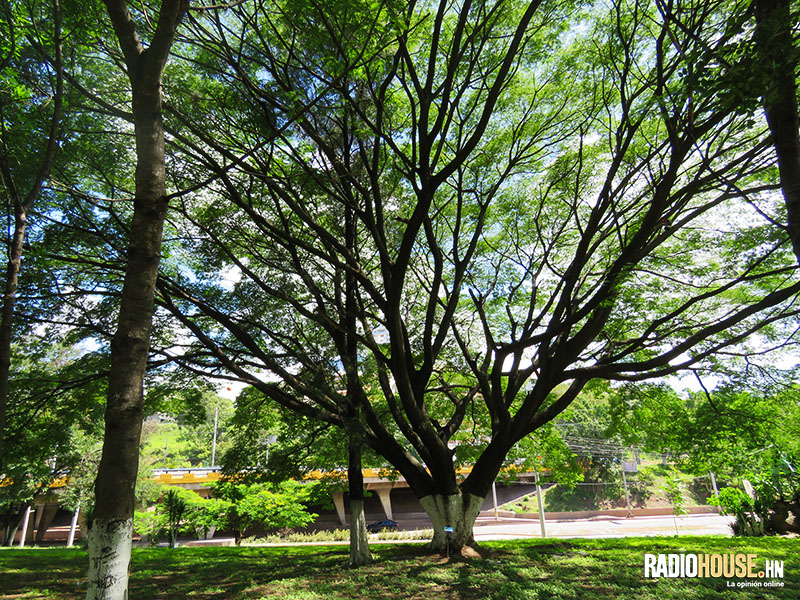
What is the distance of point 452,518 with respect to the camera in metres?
8.83

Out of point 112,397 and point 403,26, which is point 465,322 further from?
point 112,397

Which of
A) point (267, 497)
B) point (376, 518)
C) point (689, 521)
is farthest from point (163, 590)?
point (689, 521)

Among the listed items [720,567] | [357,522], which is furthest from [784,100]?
[357,522]

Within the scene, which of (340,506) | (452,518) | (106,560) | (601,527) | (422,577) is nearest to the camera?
(106,560)

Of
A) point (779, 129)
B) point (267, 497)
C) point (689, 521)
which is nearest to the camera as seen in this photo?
point (779, 129)

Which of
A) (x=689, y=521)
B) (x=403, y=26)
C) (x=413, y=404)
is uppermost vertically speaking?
(x=403, y=26)

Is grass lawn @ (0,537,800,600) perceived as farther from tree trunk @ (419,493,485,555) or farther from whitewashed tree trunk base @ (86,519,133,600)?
whitewashed tree trunk base @ (86,519,133,600)

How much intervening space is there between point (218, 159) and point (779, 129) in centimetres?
749

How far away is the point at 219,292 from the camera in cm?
897

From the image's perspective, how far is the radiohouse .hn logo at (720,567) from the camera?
597 cm

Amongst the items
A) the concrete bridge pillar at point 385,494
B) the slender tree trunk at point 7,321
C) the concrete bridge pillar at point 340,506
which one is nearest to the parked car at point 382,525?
the concrete bridge pillar at point 385,494

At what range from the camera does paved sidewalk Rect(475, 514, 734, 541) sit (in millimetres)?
Result: 20797

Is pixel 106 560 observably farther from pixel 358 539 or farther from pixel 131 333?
pixel 358 539

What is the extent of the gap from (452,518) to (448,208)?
262 inches
